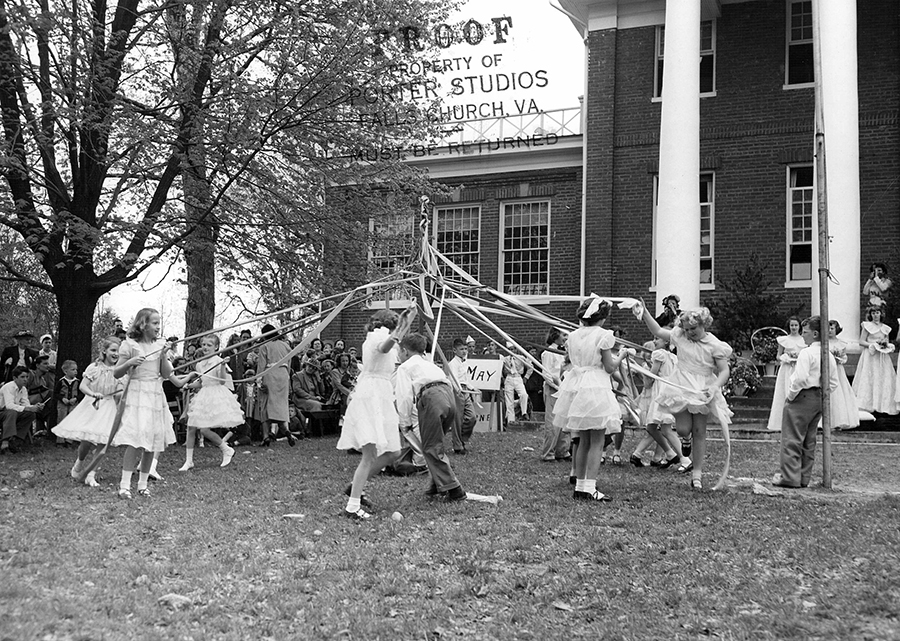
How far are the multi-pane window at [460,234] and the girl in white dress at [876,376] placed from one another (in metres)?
11.2

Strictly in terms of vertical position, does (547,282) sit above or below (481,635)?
above

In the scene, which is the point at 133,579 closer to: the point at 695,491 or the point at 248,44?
the point at 695,491

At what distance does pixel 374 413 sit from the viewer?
318 inches

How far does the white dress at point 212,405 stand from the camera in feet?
39.4

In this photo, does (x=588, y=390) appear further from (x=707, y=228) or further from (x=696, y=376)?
(x=707, y=228)

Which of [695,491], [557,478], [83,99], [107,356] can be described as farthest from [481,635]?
[83,99]

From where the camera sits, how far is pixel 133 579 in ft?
19.3

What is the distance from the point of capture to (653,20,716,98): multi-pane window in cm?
2233

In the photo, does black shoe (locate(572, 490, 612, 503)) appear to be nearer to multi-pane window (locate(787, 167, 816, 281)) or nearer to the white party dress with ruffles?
the white party dress with ruffles

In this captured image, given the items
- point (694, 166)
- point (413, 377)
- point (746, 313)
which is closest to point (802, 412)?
point (413, 377)

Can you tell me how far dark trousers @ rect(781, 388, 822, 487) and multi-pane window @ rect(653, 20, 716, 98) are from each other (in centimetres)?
1454

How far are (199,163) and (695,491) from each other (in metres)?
9.51

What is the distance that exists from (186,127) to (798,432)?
10279 millimetres

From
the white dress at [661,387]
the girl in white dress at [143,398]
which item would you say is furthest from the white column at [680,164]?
the girl in white dress at [143,398]
